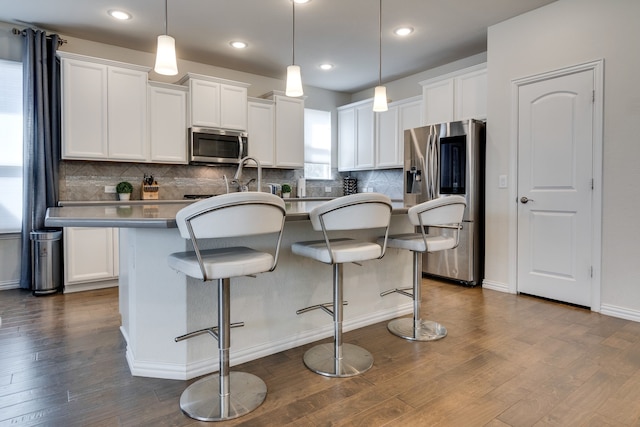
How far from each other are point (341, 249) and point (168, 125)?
10.5 ft

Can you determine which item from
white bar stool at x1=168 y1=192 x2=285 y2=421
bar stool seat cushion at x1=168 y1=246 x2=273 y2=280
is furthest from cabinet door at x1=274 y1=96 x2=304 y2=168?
bar stool seat cushion at x1=168 y1=246 x2=273 y2=280

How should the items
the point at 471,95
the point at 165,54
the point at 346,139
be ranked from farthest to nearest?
the point at 346,139 < the point at 471,95 < the point at 165,54

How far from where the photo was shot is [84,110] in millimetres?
3850

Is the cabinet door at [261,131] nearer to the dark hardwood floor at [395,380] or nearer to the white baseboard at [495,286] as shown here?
the dark hardwood floor at [395,380]

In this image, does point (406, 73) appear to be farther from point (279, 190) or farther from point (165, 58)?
point (165, 58)

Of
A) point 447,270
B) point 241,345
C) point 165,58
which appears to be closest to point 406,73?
point 447,270

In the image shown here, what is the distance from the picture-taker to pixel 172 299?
2.00 metres

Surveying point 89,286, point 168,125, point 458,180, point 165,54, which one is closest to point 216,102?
point 168,125

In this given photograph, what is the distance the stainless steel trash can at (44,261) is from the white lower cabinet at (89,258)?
0.37 feet

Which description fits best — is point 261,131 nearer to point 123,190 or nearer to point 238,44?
point 238,44

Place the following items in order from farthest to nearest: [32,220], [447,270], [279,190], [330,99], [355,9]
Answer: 1. [330,99]
2. [279,190]
3. [447,270]
4. [32,220]
5. [355,9]

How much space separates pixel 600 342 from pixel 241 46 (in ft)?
14.4

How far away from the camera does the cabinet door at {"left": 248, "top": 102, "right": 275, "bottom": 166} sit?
5.01 meters

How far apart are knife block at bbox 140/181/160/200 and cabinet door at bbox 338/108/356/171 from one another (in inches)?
116
